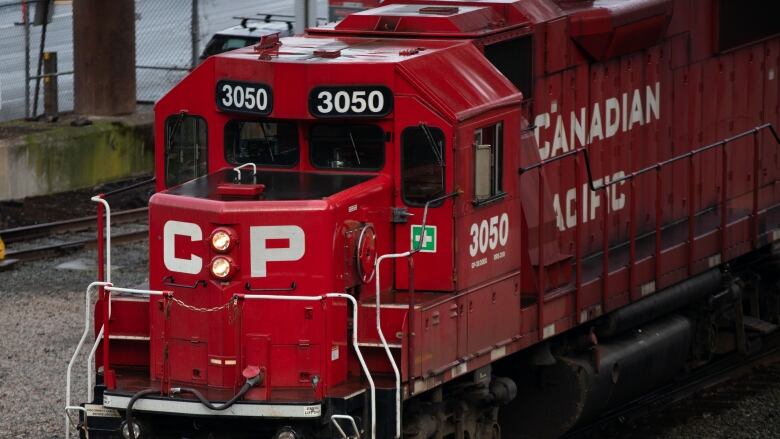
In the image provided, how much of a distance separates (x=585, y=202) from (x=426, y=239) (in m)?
2.71

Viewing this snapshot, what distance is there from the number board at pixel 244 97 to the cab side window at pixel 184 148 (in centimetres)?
27

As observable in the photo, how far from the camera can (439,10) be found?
10.0 metres

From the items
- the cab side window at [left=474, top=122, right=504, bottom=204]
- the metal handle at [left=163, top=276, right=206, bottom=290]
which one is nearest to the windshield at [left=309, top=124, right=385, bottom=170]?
the cab side window at [left=474, top=122, right=504, bottom=204]

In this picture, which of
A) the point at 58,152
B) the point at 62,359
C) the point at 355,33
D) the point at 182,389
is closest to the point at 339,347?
the point at 182,389

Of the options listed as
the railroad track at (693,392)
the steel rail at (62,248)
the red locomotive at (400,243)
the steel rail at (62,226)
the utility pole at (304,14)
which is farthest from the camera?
the steel rail at (62,226)

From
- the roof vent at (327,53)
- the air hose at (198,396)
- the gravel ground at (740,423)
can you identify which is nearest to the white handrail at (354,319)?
the air hose at (198,396)

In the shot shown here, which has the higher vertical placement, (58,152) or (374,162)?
(374,162)

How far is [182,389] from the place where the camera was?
8.22 metres

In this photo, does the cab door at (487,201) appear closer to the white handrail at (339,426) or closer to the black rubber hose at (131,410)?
the white handrail at (339,426)

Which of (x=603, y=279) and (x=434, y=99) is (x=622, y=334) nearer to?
(x=603, y=279)

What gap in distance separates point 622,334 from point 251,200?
→ 13.8 feet

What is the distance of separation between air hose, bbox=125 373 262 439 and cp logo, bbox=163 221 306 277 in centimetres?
→ 58

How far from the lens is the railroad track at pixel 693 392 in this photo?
11.8m

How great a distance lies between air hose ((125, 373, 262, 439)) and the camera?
7984 millimetres
